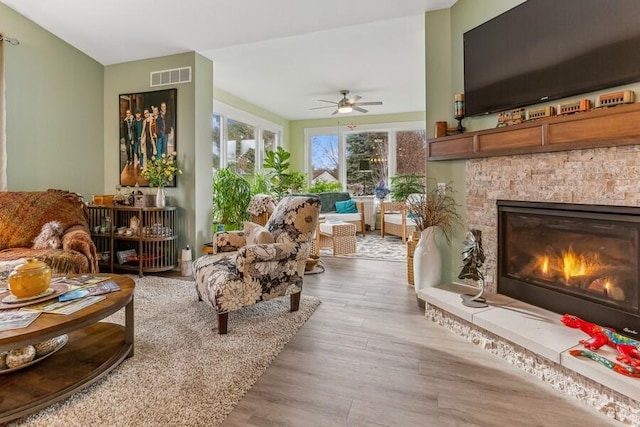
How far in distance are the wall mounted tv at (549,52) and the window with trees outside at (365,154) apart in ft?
15.1

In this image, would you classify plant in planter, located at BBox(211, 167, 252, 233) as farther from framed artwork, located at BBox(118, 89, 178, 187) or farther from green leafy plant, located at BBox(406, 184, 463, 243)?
green leafy plant, located at BBox(406, 184, 463, 243)

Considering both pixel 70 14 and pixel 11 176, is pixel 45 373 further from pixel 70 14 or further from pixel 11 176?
pixel 70 14

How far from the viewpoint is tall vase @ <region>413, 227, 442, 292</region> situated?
2920mm

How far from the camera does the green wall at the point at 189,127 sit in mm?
4098

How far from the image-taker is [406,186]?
666cm

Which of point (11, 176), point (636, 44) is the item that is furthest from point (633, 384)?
A: point (11, 176)

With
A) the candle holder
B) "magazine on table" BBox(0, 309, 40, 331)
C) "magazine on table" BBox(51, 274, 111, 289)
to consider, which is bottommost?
"magazine on table" BBox(0, 309, 40, 331)

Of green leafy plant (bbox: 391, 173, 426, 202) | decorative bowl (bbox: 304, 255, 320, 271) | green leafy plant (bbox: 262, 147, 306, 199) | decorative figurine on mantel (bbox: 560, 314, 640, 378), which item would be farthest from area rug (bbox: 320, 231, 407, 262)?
decorative figurine on mantel (bbox: 560, 314, 640, 378)

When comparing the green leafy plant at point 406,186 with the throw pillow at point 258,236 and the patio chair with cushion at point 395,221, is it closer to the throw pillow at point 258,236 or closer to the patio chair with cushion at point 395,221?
the patio chair with cushion at point 395,221

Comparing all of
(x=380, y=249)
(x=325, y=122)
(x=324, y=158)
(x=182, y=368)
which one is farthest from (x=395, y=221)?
(x=182, y=368)

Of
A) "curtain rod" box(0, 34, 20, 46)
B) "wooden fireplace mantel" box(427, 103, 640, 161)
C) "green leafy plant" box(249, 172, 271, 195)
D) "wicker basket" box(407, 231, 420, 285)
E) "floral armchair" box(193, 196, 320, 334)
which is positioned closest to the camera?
"wooden fireplace mantel" box(427, 103, 640, 161)

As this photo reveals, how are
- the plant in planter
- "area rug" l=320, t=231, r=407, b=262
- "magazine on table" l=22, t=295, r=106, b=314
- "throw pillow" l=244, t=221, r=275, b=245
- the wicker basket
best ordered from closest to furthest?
1. "magazine on table" l=22, t=295, r=106, b=314
2. "throw pillow" l=244, t=221, r=275, b=245
3. the wicker basket
4. the plant in planter
5. "area rug" l=320, t=231, r=407, b=262

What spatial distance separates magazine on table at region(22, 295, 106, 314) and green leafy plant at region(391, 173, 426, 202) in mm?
5514

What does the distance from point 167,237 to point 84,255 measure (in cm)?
107
